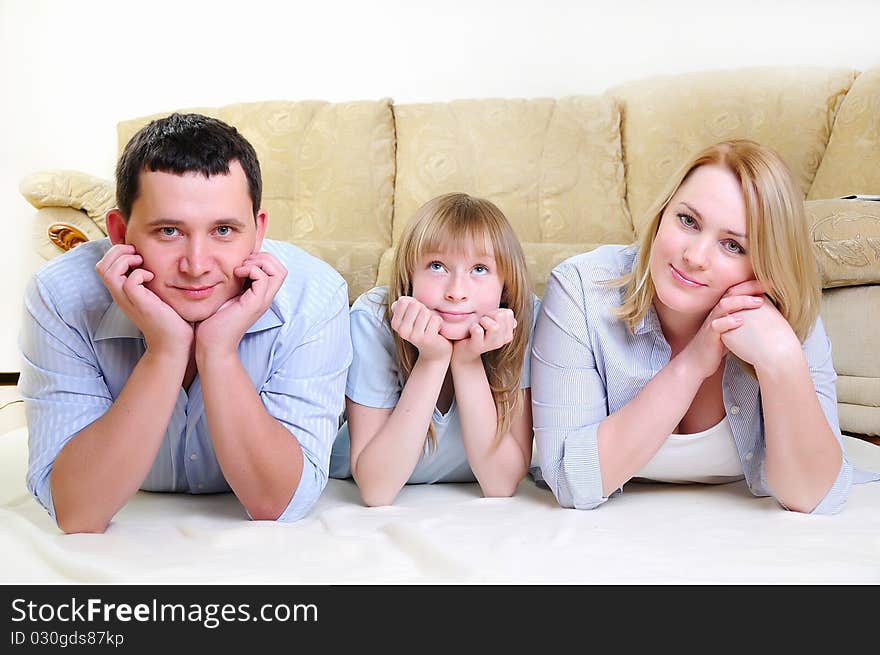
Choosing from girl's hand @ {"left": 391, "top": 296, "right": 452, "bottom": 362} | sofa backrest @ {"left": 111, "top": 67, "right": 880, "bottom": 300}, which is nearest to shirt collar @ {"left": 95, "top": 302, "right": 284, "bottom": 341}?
girl's hand @ {"left": 391, "top": 296, "right": 452, "bottom": 362}

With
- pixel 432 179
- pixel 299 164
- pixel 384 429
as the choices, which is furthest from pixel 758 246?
pixel 299 164

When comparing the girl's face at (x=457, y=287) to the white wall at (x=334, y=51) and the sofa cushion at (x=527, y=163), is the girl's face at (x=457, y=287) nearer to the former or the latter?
the sofa cushion at (x=527, y=163)

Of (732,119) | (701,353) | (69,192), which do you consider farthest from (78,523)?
(732,119)

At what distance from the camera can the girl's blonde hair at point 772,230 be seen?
142 centimetres

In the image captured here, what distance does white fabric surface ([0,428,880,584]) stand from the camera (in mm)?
1234

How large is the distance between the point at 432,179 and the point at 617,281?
2.01 m

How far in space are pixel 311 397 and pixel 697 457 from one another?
0.71 metres

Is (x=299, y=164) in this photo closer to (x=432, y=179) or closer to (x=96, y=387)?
(x=432, y=179)

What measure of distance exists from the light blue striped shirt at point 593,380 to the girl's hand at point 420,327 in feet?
0.68

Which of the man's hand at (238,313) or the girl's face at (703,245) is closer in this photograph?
the man's hand at (238,313)

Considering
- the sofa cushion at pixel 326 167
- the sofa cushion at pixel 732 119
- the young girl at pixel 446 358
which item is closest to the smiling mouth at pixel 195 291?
the young girl at pixel 446 358

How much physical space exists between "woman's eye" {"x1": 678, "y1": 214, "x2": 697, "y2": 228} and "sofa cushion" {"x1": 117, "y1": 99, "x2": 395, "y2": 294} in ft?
6.84

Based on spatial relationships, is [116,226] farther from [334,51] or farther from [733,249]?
[334,51]

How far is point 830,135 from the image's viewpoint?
3.47m
